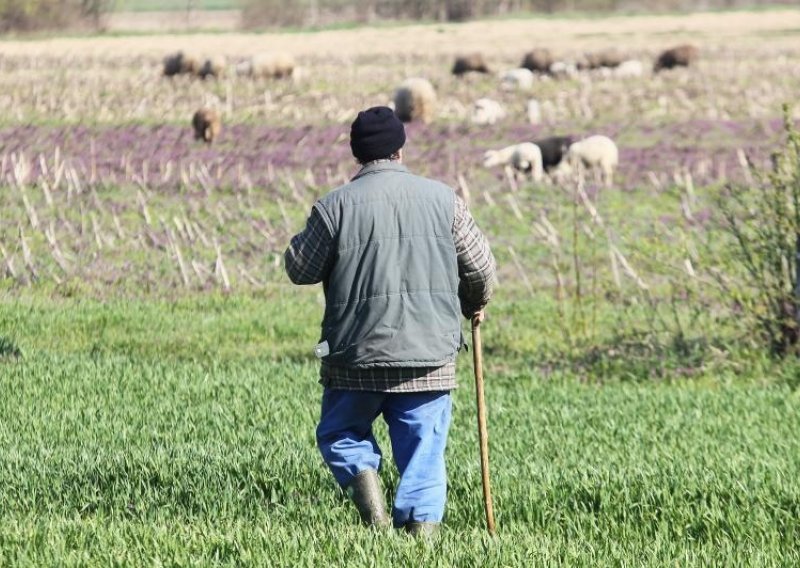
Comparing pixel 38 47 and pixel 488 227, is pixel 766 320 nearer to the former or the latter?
pixel 488 227

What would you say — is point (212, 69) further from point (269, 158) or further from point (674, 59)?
point (269, 158)

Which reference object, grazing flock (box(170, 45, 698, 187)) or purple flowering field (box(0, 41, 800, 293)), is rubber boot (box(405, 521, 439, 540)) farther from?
grazing flock (box(170, 45, 698, 187))

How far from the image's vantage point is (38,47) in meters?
54.7

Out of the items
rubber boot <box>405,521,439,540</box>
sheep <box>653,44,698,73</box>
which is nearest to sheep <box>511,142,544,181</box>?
rubber boot <box>405,521,439,540</box>

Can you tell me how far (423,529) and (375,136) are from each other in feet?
5.40

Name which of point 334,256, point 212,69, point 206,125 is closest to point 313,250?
point 334,256

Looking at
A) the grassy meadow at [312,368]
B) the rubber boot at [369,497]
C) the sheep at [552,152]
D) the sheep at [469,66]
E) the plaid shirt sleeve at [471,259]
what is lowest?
the sheep at [469,66]

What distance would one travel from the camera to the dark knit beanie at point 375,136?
6.34 metres

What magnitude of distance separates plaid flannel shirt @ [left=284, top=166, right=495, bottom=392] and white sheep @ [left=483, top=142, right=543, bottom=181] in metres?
18.7

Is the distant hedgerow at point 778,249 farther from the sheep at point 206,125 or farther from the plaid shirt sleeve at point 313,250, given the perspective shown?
the sheep at point 206,125

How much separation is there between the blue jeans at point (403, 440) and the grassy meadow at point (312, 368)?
0.16 metres

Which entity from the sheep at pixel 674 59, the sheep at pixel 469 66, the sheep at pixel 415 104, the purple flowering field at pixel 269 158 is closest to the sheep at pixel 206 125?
the purple flowering field at pixel 269 158

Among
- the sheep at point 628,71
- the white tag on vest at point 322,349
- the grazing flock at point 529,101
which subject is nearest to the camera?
the white tag on vest at point 322,349

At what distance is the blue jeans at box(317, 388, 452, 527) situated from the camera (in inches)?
249
